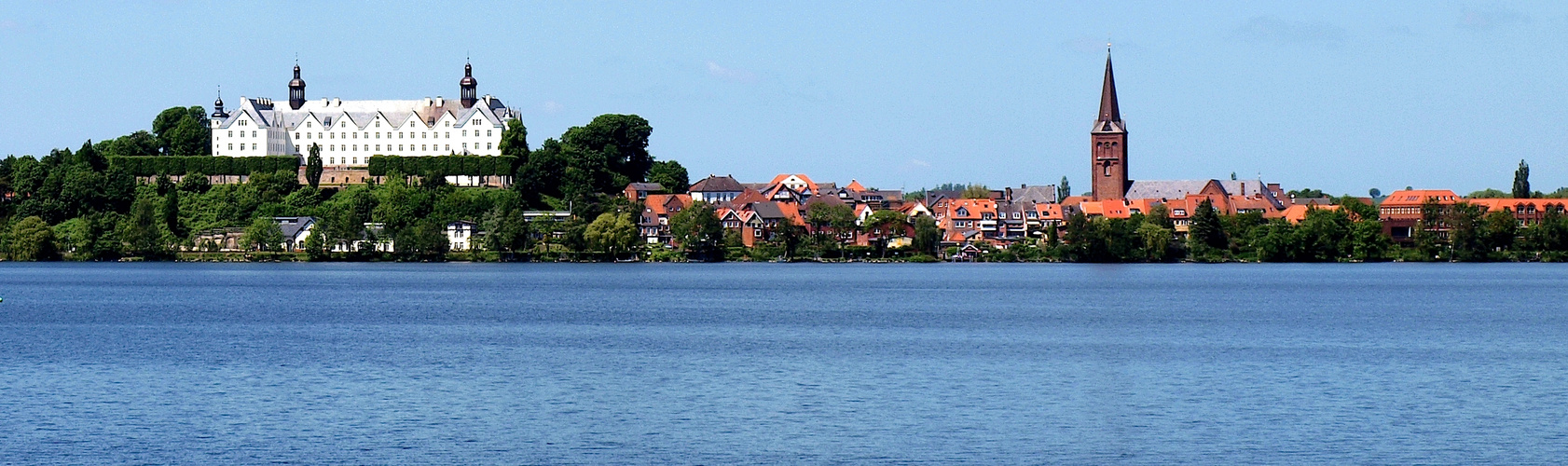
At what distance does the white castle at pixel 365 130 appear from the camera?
109625mm

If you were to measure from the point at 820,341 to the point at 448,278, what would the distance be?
40313 millimetres

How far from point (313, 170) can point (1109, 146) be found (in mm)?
51015

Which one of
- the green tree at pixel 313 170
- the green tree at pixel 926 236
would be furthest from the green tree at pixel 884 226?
the green tree at pixel 313 170

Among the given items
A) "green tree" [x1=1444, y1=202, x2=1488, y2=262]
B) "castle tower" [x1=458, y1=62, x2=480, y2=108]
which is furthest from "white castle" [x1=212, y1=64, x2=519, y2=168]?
"green tree" [x1=1444, y1=202, x2=1488, y2=262]

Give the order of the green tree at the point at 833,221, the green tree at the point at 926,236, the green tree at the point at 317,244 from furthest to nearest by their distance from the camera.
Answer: the green tree at the point at 926,236
the green tree at the point at 833,221
the green tree at the point at 317,244

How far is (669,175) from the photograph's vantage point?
119250 mm

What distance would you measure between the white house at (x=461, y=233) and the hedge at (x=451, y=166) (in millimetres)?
5975

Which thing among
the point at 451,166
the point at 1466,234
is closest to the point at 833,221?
the point at 451,166

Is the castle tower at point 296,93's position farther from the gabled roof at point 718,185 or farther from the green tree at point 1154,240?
the green tree at point 1154,240

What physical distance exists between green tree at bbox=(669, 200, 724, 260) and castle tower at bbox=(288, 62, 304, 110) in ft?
93.0

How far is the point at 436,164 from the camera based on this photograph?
106 m

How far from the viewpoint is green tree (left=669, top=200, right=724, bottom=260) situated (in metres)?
99.1

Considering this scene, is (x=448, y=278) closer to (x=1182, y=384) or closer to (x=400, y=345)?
(x=400, y=345)

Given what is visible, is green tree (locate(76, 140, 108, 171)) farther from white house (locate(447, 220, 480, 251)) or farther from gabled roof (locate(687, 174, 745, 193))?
gabled roof (locate(687, 174, 745, 193))
